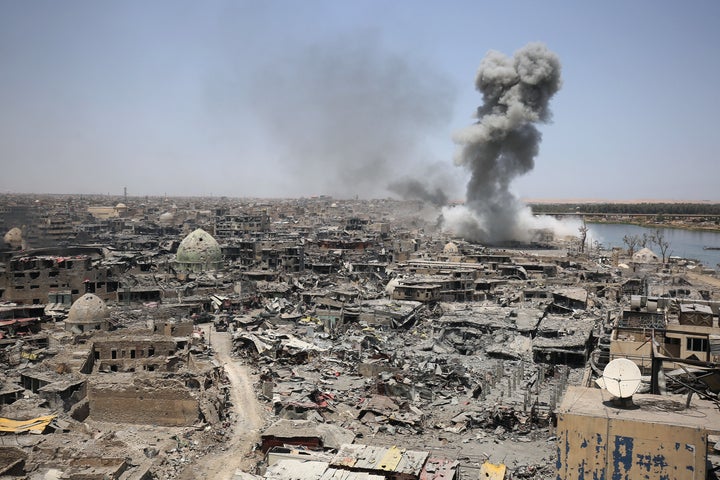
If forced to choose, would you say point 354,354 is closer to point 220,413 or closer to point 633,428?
point 220,413

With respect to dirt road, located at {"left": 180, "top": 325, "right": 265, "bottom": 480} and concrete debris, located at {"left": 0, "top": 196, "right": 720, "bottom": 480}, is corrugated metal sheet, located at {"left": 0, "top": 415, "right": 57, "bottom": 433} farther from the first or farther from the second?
dirt road, located at {"left": 180, "top": 325, "right": 265, "bottom": 480}

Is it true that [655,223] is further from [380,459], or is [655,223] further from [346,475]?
[346,475]

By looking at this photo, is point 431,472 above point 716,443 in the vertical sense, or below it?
below

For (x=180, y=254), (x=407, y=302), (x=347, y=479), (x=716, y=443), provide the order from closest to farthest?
1. (x=716, y=443)
2. (x=347, y=479)
3. (x=407, y=302)
4. (x=180, y=254)

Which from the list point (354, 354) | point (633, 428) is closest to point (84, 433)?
point (354, 354)

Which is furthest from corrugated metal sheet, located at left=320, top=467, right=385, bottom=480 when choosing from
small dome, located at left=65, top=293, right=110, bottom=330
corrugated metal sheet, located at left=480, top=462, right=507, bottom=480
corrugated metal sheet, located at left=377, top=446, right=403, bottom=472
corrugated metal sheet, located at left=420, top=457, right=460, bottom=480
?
small dome, located at left=65, top=293, right=110, bottom=330

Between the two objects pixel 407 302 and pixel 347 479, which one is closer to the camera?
pixel 347 479

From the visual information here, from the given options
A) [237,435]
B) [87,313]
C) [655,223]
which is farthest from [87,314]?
[655,223]

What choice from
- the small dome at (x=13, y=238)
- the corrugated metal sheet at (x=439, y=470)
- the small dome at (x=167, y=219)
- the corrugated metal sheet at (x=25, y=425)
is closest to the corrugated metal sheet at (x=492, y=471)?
the corrugated metal sheet at (x=439, y=470)
